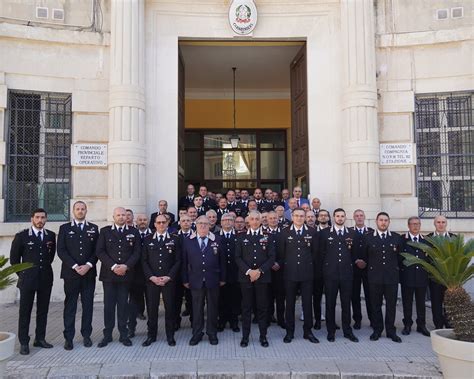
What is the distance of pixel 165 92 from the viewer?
9578 millimetres

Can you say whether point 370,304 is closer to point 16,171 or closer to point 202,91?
point 16,171

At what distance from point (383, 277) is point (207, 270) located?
254cm

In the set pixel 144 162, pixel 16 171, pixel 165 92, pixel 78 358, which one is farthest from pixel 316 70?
pixel 78 358

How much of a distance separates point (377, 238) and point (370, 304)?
1.08 metres

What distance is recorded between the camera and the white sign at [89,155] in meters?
8.99

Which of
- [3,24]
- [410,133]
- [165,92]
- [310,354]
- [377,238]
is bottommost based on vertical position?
[310,354]

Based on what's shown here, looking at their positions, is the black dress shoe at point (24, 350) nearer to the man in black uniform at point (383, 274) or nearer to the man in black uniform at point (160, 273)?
the man in black uniform at point (160, 273)

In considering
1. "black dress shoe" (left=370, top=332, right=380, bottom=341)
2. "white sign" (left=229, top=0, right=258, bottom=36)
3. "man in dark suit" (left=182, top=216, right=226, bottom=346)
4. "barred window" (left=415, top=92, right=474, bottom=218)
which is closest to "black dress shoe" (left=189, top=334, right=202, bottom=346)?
"man in dark suit" (left=182, top=216, right=226, bottom=346)

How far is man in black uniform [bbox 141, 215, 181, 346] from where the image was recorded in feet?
20.2

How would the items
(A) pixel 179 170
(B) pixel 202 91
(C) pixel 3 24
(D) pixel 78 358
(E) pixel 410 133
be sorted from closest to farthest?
(D) pixel 78 358 < (C) pixel 3 24 < (E) pixel 410 133 < (A) pixel 179 170 < (B) pixel 202 91

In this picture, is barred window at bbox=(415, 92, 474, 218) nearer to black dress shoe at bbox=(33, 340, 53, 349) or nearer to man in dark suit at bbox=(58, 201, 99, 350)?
man in dark suit at bbox=(58, 201, 99, 350)

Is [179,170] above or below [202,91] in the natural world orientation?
below

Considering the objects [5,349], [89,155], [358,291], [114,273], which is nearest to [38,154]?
[89,155]

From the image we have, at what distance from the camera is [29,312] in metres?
5.95
